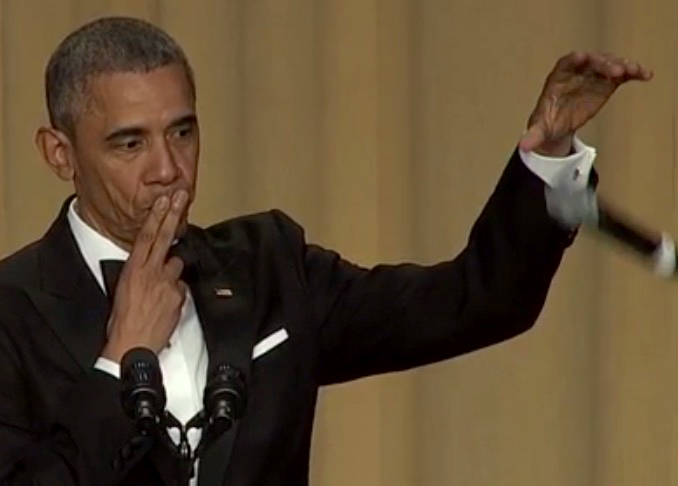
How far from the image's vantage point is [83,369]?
6.27ft

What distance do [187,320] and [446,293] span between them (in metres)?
0.28

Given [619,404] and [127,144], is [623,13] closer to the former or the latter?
[619,404]

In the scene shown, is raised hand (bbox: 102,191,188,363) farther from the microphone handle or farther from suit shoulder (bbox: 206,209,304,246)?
the microphone handle

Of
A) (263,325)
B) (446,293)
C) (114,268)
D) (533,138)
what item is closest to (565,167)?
(533,138)

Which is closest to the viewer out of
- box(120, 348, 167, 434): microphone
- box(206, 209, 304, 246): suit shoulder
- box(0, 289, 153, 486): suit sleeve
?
box(120, 348, 167, 434): microphone

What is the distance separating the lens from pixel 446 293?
2.04 m

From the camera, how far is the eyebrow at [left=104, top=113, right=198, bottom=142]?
192 centimetres

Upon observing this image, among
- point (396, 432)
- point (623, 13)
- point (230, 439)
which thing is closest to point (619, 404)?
point (396, 432)

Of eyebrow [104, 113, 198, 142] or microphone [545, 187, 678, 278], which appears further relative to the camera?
eyebrow [104, 113, 198, 142]

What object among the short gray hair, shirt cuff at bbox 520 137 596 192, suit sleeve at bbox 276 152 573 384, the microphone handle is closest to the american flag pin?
suit sleeve at bbox 276 152 573 384

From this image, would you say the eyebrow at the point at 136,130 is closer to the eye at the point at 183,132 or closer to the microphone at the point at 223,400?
the eye at the point at 183,132

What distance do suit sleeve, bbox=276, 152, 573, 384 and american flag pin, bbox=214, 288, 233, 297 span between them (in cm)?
10

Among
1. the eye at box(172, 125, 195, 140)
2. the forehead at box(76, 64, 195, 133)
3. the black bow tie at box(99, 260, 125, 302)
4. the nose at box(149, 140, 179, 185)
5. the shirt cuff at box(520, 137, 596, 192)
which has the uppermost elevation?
the forehead at box(76, 64, 195, 133)

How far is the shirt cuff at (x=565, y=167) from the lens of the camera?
1886 millimetres
